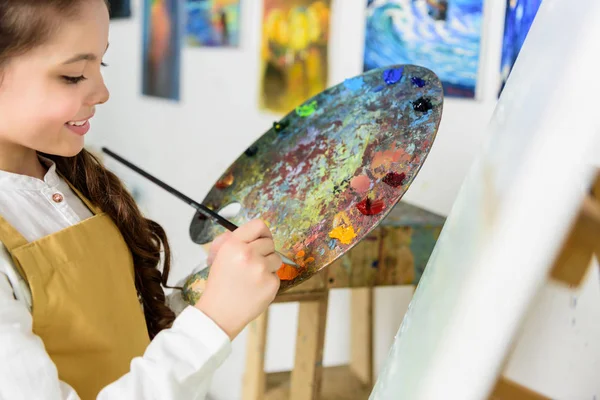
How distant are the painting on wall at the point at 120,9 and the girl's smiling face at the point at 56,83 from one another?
244 centimetres

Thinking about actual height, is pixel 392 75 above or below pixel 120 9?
above

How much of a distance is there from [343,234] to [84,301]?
0.37 meters

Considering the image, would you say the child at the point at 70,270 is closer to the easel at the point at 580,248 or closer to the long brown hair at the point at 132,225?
the long brown hair at the point at 132,225

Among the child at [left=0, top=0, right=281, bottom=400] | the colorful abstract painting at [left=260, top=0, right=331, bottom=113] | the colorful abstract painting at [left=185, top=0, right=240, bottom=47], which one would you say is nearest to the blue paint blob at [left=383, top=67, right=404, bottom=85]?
the child at [left=0, top=0, right=281, bottom=400]

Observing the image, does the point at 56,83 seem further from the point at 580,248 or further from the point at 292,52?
the point at 292,52

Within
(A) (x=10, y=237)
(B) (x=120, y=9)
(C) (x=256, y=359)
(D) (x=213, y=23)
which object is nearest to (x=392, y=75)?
(A) (x=10, y=237)

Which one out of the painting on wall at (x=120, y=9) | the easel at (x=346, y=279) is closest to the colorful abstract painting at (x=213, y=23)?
the painting on wall at (x=120, y=9)

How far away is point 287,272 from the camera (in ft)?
2.74

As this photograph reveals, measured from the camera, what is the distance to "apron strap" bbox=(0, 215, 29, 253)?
0.81 meters

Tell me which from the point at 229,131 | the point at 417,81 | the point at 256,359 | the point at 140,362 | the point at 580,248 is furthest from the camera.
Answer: the point at 229,131

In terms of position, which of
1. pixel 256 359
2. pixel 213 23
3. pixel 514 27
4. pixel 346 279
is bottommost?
pixel 256 359

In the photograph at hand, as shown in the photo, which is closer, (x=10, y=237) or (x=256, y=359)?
(x=10, y=237)

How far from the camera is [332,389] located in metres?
1.93

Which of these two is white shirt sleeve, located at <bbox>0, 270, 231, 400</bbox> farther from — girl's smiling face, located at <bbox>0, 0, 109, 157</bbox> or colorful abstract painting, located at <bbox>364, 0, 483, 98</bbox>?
colorful abstract painting, located at <bbox>364, 0, 483, 98</bbox>
